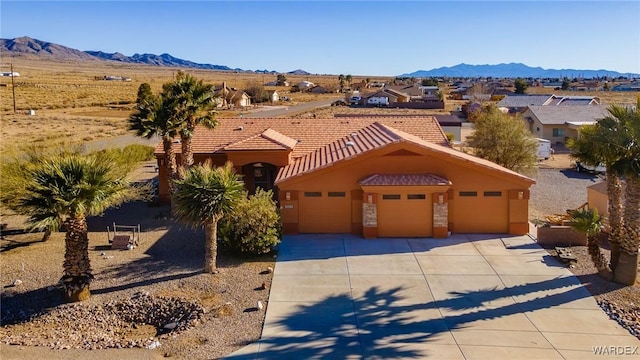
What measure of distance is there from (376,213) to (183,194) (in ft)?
26.9

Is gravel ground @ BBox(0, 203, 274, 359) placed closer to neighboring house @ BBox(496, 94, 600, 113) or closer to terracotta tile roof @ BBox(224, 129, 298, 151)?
terracotta tile roof @ BBox(224, 129, 298, 151)

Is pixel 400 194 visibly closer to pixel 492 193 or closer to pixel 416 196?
pixel 416 196

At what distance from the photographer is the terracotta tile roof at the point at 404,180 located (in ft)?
70.6

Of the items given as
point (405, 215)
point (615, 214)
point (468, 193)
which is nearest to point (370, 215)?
point (405, 215)

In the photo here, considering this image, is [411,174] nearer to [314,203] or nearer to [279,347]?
[314,203]

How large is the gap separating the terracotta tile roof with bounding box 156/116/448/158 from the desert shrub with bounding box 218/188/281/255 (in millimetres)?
7061

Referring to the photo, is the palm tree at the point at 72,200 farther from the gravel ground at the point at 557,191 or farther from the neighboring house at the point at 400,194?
the gravel ground at the point at 557,191

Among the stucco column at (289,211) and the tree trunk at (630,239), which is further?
the stucco column at (289,211)

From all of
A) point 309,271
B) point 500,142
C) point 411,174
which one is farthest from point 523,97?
point 309,271

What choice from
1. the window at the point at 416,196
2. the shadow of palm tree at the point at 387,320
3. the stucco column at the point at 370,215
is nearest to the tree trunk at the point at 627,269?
the shadow of palm tree at the point at 387,320

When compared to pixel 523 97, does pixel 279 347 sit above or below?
below

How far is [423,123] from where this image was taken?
103 ft

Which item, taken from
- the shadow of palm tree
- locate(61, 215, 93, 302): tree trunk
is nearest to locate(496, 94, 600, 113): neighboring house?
the shadow of palm tree

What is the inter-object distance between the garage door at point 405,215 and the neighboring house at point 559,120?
3300cm
